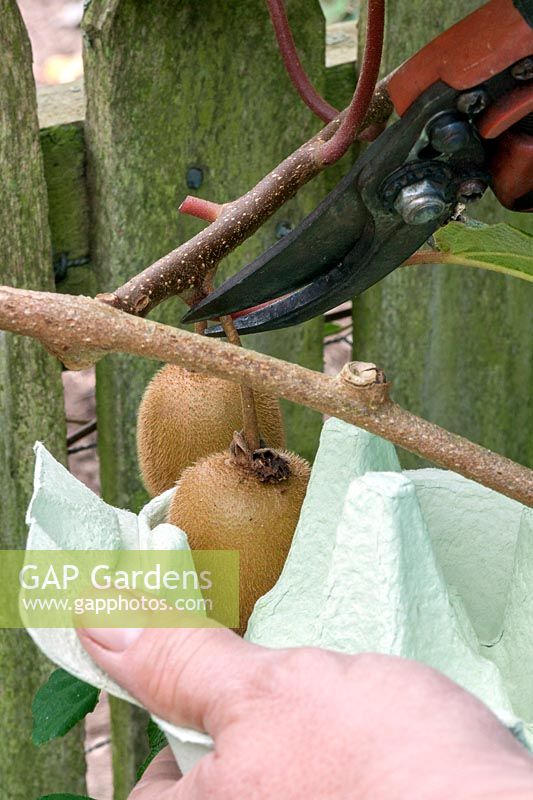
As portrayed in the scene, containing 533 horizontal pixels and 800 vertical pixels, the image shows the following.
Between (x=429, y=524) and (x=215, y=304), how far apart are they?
17 cm

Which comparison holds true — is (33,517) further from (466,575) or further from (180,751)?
(466,575)

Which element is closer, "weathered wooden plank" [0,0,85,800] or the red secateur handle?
the red secateur handle

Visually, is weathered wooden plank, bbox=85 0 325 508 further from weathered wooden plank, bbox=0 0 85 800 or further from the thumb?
the thumb

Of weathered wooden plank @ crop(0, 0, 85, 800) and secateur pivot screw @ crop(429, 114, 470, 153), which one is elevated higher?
secateur pivot screw @ crop(429, 114, 470, 153)

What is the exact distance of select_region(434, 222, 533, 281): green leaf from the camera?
61cm

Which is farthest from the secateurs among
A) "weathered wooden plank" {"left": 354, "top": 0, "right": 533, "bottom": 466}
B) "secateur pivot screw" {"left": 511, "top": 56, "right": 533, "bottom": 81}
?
"weathered wooden plank" {"left": 354, "top": 0, "right": 533, "bottom": 466}

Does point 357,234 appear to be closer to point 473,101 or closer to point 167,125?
point 473,101

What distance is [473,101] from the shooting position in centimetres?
46

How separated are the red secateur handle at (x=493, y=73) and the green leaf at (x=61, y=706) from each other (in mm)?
453

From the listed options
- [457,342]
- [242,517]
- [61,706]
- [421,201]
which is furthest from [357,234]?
[457,342]

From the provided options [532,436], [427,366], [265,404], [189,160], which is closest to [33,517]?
[265,404]

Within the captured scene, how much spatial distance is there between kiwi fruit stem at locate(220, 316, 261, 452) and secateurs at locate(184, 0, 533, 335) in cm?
1

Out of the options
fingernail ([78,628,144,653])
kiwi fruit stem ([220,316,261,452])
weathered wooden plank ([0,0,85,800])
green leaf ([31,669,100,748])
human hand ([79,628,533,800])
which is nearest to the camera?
human hand ([79,628,533,800])

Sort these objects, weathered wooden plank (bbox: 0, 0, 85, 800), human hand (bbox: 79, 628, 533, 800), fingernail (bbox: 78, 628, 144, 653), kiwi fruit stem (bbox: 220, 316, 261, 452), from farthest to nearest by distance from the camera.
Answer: weathered wooden plank (bbox: 0, 0, 85, 800), kiwi fruit stem (bbox: 220, 316, 261, 452), fingernail (bbox: 78, 628, 144, 653), human hand (bbox: 79, 628, 533, 800)
